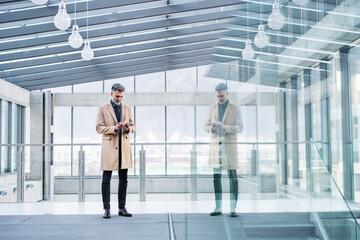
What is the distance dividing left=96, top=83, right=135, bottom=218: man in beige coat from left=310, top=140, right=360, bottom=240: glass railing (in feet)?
9.97

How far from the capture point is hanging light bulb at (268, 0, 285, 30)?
1.82 meters

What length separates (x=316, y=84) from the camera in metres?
1.74

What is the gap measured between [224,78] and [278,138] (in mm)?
772

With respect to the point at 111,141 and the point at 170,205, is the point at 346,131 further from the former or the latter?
the point at 170,205

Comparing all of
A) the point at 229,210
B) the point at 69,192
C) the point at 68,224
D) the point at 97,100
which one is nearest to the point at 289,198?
the point at 229,210

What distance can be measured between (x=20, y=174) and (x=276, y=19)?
5644 mm

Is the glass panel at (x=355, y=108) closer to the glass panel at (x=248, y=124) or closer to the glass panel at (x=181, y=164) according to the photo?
the glass panel at (x=248, y=124)

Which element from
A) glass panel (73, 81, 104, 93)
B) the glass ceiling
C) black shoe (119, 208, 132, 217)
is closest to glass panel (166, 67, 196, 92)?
the glass ceiling

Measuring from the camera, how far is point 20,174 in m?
6.53

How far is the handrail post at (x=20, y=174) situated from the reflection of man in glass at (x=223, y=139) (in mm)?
4714

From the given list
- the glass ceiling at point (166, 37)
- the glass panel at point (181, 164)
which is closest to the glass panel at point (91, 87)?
the glass ceiling at point (166, 37)

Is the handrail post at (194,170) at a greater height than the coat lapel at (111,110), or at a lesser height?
lesser

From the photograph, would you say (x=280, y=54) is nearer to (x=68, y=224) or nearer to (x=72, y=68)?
(x=68, y=224)

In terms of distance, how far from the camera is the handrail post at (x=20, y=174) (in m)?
6.34
